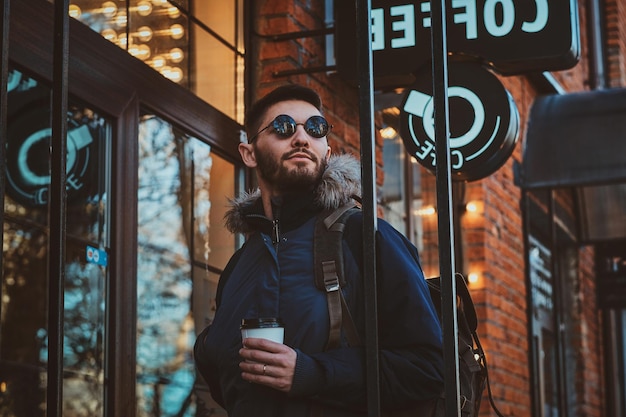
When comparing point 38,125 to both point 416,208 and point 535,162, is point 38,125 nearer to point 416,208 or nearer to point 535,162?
point 416,208

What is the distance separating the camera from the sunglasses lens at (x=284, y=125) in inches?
110

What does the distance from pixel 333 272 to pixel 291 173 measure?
331 millimetres

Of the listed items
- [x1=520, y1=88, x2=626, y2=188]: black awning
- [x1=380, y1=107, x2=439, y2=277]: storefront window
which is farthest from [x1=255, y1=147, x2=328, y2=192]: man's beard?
[x1=520, y1=88, x2=626, y2=188]: black awning

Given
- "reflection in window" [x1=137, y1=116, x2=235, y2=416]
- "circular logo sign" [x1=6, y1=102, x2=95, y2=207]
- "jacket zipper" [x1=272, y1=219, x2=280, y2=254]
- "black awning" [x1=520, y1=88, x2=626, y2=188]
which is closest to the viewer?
"jacket zipper" [x1=272, y1=219, x2=280, y2=254]

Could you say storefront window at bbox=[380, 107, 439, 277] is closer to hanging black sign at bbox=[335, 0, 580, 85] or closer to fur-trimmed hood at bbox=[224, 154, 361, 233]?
hanging black sign at bbox=[335, 0, 580, 85]

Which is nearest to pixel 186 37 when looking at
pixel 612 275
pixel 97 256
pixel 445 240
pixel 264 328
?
pixel 97 256

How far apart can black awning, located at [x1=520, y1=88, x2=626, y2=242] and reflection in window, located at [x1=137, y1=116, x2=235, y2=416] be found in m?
2.86

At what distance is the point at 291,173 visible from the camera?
9.09 ft

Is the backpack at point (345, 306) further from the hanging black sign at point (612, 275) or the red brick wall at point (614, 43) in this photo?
the red brick wall at point (614, 43)

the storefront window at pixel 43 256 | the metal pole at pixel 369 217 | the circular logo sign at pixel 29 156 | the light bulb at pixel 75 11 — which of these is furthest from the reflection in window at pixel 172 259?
the metal pole at pixel 369 217

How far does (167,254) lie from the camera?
476cm

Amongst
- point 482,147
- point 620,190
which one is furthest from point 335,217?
point 620,190

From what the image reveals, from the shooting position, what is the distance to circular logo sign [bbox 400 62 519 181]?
4.71 m

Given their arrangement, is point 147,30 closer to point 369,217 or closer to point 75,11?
point 75,11
